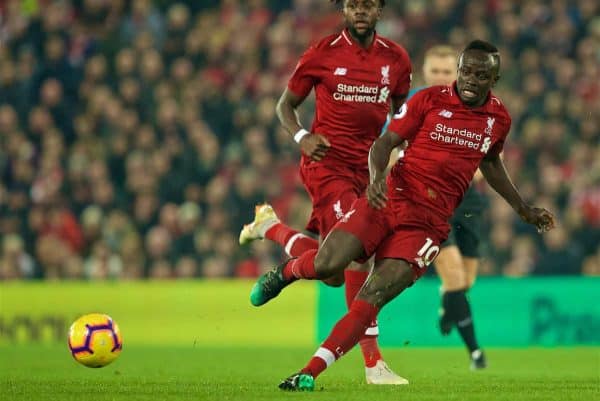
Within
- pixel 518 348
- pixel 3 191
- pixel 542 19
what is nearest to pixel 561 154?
pixel 542 19

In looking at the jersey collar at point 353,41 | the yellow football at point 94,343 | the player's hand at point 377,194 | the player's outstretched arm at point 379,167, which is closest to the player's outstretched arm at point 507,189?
the player's outstretched arm at point 379,167

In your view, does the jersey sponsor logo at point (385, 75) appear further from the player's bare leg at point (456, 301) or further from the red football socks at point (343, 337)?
the player's bare leg at point (456, 301)

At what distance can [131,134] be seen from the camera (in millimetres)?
17812

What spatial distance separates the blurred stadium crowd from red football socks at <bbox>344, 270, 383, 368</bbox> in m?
7.28

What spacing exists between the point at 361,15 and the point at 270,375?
280 centimetres

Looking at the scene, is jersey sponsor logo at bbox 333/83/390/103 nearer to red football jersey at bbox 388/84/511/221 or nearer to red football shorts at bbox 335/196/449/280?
red football jersey at bbox 388/84/511/221

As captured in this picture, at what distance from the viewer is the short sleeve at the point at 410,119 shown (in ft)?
25.9

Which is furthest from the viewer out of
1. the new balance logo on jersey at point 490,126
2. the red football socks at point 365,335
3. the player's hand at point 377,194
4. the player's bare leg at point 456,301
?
the player's bare leg at point 456,301

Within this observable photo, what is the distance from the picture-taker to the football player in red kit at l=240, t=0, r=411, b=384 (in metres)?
8.75

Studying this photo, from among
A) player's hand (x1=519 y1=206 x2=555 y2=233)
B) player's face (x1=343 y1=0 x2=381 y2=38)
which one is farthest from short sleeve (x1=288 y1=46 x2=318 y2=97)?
player's hand (x1=519 y1=206 x2=555 y2=233)

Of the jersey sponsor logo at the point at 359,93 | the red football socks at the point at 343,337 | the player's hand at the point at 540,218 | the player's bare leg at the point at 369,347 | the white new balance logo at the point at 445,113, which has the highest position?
the jersey sponsor logo at the point at 359,93

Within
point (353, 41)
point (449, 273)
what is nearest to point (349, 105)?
point (353, 41)

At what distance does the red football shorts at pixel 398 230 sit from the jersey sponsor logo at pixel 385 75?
1.15 m

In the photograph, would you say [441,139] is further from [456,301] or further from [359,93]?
[456,301]
